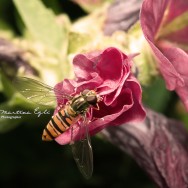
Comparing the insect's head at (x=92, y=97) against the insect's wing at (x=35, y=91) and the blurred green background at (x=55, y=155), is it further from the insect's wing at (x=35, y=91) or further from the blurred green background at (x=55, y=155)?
the blurred green background at (x=55, y=155)

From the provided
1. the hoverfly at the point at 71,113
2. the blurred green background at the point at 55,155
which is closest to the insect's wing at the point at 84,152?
the hoverfly at the point at 71,113

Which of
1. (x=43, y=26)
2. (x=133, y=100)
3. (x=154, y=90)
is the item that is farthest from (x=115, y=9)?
(x=133, y=100)

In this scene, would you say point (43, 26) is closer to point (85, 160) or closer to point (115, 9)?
point (115, 9)

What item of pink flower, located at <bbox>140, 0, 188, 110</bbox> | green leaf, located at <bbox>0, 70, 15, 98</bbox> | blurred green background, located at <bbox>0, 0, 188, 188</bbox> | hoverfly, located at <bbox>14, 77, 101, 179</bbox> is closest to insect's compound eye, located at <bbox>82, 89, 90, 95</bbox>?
hoverfly, located at <bbox>14, 77, 101, 179</bbox>

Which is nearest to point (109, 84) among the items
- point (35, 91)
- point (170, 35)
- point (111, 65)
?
point (111, 65)

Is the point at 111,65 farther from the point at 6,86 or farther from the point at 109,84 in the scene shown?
the point at 6,86
